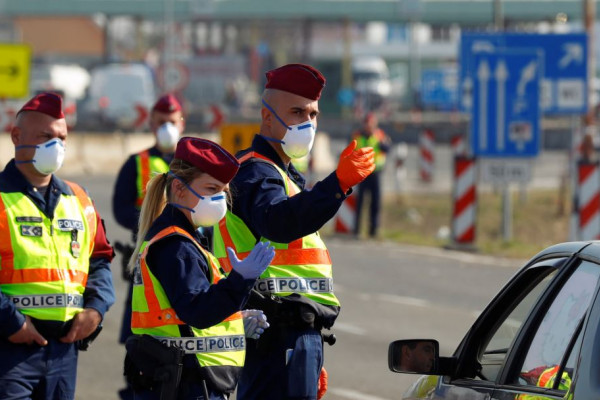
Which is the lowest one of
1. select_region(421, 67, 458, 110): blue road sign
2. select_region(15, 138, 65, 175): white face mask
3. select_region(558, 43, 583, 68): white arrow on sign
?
select_region(421, 67, 458, 110): blue road sign

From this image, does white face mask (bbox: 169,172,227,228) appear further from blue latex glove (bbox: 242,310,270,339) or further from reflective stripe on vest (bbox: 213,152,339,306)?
reflective stripe on vest (bbox: 213,152,339,306)

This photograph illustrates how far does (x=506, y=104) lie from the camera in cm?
1816

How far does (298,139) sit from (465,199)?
41.3 feet

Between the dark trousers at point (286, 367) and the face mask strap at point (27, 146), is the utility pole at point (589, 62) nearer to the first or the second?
the face mask strap at point (27, 146)

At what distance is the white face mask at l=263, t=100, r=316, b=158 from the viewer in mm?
5629

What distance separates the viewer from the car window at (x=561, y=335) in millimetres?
4012

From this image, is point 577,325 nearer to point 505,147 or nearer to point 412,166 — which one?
point 505,147

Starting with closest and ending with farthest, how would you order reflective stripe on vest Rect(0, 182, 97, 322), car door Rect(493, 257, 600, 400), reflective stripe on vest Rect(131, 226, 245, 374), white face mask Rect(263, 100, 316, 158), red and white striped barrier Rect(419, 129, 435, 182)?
1. car door Rect(493, 257, 600, 400)
2. reflective stripe on vest Rect(131, 226, 245, 374)
3. white face mask Rect(263, 100, 316, 158)
4. reflective stripe on vest Rect(0, 182, 97, 322)
5. red and white striped barrier Rect(419, 129, 435, 182)

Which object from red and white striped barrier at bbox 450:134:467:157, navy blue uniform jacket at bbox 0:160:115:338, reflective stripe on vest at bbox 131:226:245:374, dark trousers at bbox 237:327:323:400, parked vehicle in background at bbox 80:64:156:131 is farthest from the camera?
parked vehicle in background at bbox 80:64:156:131

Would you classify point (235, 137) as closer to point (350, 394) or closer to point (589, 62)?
point (589, 62)

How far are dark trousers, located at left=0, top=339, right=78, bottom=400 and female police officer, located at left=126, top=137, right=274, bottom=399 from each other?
0.86 meters

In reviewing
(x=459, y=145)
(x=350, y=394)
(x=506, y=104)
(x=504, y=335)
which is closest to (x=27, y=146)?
(x=504, y=335)

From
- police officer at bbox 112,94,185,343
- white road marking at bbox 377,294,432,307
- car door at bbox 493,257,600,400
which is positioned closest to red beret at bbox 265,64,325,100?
car door at bbox 493,257,600,400

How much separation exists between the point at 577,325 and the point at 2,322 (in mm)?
2606
